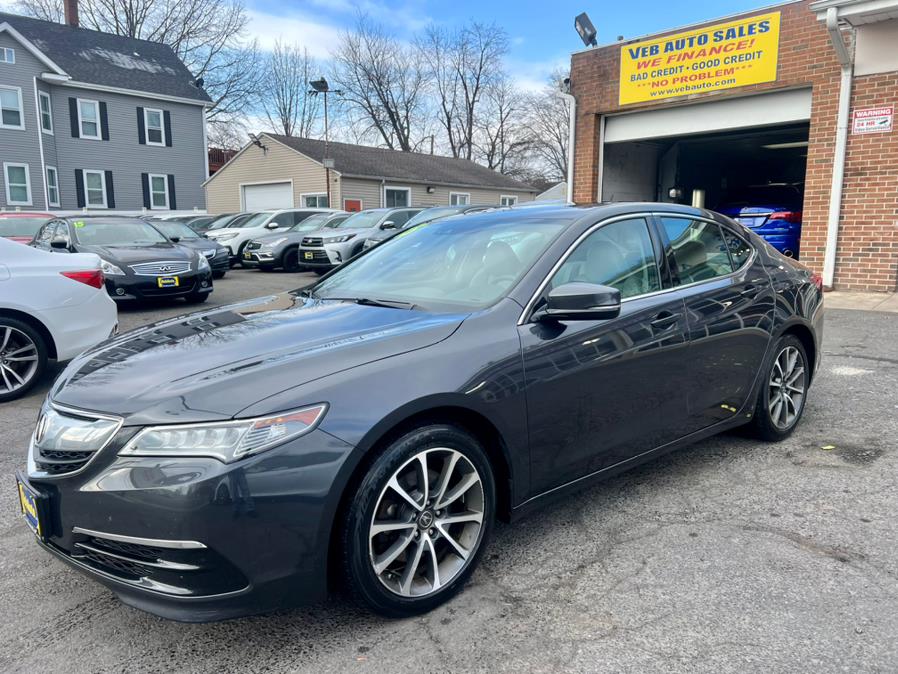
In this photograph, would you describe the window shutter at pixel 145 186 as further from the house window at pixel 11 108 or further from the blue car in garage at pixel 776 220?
the blue car in garage at pixel 776 220

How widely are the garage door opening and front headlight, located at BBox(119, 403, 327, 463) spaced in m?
12.0

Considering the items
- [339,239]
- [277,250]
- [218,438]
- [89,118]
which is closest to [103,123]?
[89,118]

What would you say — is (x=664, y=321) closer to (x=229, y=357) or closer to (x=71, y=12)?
(x=229, y=357)

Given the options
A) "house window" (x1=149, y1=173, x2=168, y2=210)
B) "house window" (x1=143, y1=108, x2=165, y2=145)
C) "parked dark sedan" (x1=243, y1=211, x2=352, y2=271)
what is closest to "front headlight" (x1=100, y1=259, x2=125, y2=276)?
"parked dark sedan" (x1=243, y1=211, x2=352, y2=271)

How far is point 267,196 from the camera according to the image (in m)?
30.4

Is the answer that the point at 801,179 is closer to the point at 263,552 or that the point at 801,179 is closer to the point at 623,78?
the point at 623,78

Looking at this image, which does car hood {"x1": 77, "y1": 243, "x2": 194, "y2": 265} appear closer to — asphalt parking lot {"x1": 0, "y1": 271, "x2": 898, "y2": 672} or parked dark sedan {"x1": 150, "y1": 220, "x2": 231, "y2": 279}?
parked dark sedan {"x1": 150, "y1": 220, "x2": 231, "y2": 279}

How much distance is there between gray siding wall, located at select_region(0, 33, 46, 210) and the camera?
25781 mm

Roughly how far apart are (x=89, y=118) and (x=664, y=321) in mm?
→ 31447

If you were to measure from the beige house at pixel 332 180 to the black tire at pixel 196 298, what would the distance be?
16.7 metres

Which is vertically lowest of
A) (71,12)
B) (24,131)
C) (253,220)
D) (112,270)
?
(112,270)

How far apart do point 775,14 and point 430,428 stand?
11.1 metres

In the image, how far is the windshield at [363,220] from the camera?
1588cm

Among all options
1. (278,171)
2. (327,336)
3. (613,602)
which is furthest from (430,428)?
(278,171)
